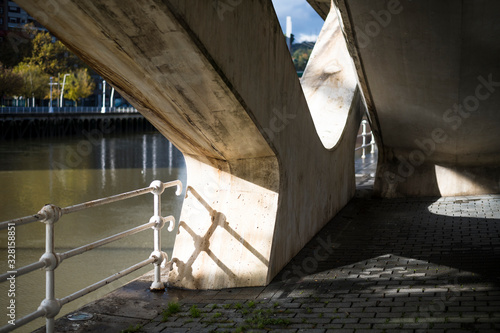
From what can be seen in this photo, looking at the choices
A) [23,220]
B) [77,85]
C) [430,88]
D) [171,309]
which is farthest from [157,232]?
[77,85]

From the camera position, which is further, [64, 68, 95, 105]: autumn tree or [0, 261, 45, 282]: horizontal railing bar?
[64, 68, 95, 105]: autumn tree

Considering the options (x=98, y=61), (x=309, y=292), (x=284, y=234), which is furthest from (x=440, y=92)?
(x=98, y=61)

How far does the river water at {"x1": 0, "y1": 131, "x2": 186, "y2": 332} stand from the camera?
314 inches

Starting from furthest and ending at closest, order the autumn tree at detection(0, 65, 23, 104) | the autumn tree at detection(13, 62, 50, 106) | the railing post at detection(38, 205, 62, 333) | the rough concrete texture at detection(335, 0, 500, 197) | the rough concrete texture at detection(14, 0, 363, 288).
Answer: the autumn tree at detection(13, 62, 50, 106)
the autumn tree at detection(0, 65, 23, 104)
the rough concrete texture at detection(335, 0, 500, 197)
the rough concrete texture at detection(14, 0, 363, 288)
the railing post at detection(38, 205, 62, 333)

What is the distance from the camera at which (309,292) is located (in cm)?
549

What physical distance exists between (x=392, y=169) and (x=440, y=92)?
7.66 feet

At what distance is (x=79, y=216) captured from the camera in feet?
41.8

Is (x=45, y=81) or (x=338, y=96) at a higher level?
(x=45, y=81)

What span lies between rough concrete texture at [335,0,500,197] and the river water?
444cm

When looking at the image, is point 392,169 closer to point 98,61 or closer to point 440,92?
point 440,92

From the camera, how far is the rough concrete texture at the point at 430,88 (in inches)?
325

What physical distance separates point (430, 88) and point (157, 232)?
19.7 feet

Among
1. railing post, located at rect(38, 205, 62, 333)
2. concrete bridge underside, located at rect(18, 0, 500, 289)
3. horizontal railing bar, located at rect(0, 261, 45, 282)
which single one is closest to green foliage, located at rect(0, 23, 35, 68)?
concrete bridge underside, located at rect(18, 0, 500, 289)

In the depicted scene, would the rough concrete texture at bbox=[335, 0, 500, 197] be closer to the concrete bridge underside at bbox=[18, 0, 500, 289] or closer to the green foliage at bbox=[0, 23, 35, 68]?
the concrete bridge underside at bbox=[18, 0, 500, 289]
